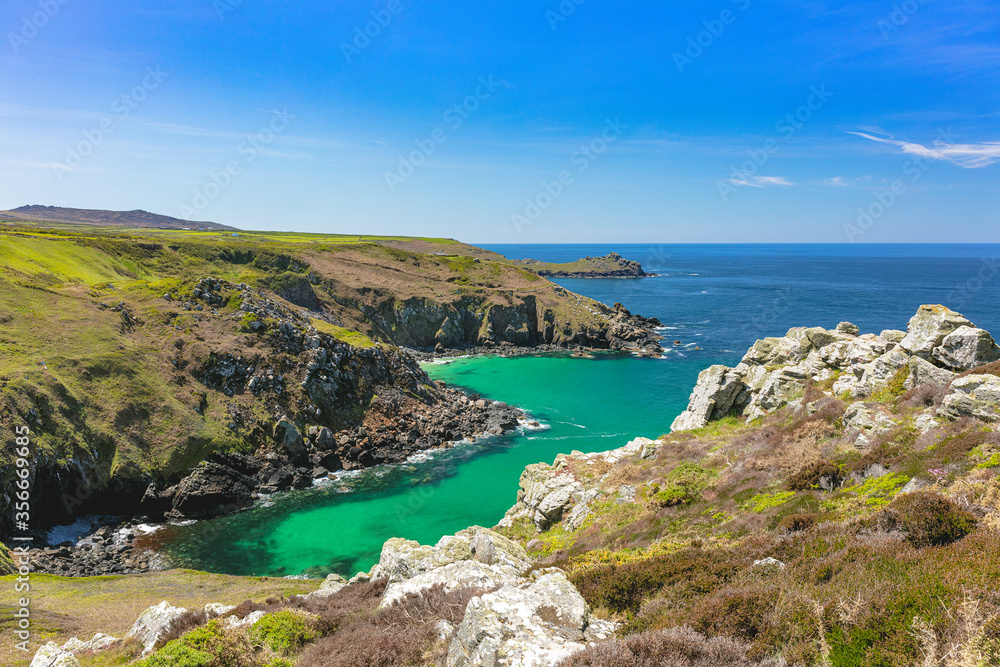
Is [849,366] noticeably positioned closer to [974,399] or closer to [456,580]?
[974,399]

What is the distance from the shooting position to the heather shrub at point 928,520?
9.52m

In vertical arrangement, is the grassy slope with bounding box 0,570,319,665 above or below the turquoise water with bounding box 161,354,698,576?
above

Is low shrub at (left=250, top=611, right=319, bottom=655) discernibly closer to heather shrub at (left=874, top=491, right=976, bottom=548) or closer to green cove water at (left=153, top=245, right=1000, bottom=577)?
heather shrub at (left=874, top=491, right=976, bottom=548)

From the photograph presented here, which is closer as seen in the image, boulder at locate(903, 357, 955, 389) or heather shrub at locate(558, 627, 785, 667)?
heather shrub at locate(558, 627, 785, 667)

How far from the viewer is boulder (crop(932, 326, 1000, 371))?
19.8 metres

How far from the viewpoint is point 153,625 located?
15008 mm

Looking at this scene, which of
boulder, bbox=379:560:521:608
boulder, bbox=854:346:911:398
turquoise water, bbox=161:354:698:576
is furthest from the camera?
turquoise water, bbox=161:354:698:576

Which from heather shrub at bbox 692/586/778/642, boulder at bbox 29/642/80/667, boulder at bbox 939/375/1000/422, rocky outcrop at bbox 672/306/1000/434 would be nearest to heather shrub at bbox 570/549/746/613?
heather shrub at bbox 692/586/778/642

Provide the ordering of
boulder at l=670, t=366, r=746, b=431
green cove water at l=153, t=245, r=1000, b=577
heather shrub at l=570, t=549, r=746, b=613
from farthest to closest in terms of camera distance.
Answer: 1. green cove water at l=153, t=245, r=1000, b=577
2. boulder at l=670, t=366, r=746, b=431
3. heather shrub at l=570, t=549, r=746, b=613

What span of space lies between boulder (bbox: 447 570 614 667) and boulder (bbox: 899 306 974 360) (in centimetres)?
2125

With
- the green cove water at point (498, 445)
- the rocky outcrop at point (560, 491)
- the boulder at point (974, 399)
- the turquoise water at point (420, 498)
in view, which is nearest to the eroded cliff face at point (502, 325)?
the green cove water at point (498, 445)

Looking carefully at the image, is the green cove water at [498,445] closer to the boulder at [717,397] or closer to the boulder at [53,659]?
the boulder at [717,397]

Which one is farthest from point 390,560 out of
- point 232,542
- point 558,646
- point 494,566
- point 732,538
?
point 232,542

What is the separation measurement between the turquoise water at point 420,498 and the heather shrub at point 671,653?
102ft
